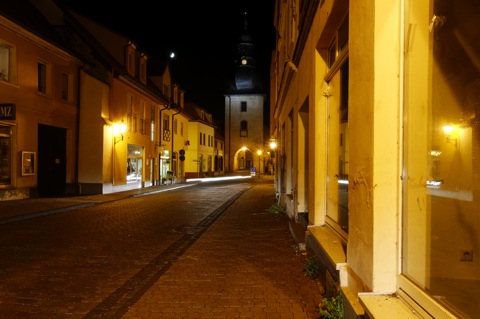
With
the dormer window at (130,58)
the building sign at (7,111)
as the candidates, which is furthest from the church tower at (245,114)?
the building sign at (7,111)

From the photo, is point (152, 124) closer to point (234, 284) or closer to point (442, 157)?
point (234, 284)

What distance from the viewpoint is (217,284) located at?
5.79 m

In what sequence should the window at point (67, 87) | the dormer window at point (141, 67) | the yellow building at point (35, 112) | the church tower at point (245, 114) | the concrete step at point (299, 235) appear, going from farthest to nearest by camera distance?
the church tower at point (245, 114) → the dormer window at point (141, 67) → the window at point (67, 87) → the yellow building at point (35, 112) → the concrete step at point (299, 235)

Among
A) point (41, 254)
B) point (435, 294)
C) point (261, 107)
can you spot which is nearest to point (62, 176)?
point (41, 254)

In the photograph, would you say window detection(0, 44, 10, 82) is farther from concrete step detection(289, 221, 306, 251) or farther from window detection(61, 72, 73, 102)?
concrete step detection(289, 221, 306, 251)

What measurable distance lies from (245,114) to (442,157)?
2363 inches

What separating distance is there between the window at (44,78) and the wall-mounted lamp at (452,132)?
61.3 ft

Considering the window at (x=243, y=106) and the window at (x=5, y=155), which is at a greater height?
the window at (x=243, y=106)

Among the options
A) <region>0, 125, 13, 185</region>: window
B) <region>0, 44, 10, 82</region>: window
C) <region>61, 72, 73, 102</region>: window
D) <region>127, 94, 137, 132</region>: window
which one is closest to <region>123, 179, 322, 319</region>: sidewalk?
<region>0, 125, 13, 185</region>: window

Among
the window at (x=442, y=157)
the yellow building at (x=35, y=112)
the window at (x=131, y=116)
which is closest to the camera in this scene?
the window at (x=442, y=157)

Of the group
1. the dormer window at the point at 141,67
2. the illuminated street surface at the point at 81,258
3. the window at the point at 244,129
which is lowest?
the illuminated street surface at the point at 81,258

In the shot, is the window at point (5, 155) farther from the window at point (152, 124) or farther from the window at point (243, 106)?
the window at point (243, 106)

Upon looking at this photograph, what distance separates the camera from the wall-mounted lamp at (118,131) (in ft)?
75.8

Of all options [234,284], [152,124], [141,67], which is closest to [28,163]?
[141,67]
